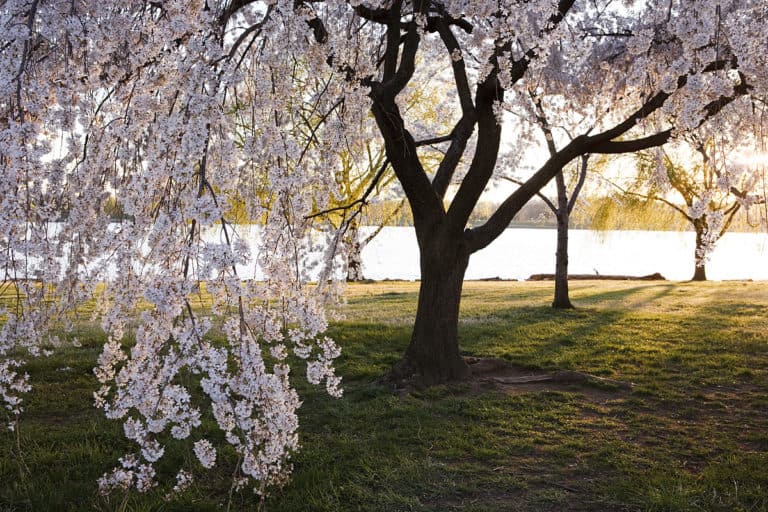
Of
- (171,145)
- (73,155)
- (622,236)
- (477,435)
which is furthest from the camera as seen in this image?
(622,236)

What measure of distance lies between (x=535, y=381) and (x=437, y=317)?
4.38ft

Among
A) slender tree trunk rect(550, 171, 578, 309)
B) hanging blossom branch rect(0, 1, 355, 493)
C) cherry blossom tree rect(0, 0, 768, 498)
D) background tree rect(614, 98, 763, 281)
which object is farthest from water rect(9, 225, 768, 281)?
hanging blossom branch rect(0, 1, 355, 493)

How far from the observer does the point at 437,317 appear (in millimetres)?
5863

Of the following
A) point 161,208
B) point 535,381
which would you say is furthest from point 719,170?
point 161,208

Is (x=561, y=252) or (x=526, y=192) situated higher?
(x=526, y=192)

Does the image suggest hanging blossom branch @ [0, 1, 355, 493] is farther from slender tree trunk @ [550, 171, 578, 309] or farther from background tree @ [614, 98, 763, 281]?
slender tree trunk @ [550, 171, 578, 309]

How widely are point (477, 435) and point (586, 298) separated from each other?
31.5ft

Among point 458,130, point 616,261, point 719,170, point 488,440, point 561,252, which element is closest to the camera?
point 488,440

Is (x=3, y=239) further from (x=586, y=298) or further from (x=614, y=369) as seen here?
(x=586, y=298)

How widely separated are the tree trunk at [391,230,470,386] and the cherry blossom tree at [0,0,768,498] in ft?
0.07

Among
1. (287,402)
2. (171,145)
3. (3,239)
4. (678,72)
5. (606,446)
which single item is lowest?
(606,446)

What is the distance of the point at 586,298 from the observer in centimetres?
1346

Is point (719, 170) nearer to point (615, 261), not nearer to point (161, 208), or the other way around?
point (161, 208)

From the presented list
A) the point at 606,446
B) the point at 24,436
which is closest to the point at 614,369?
the point at 606,446
